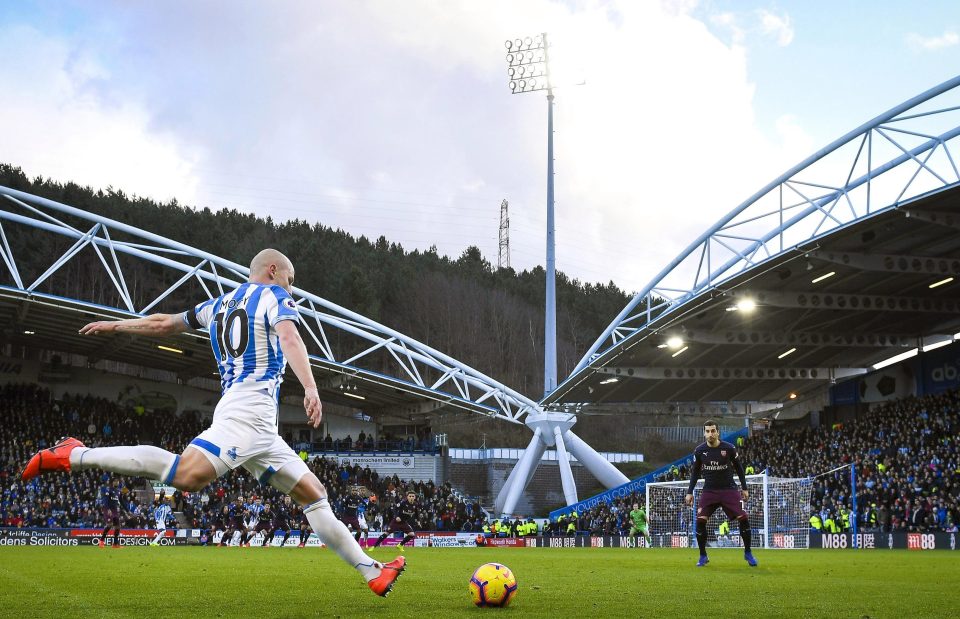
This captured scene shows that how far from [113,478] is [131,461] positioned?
36.8 metres

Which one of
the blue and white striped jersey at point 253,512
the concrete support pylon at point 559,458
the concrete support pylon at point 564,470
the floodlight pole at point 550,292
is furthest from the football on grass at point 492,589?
the concrete support pylon at point 559,458

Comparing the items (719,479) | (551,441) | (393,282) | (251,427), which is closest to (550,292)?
(551,441)

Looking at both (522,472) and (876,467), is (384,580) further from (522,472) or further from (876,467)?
(522,472)

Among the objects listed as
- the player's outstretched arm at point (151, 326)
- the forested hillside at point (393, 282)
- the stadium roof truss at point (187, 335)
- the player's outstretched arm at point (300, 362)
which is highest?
the forested hillside at point (393, 282)

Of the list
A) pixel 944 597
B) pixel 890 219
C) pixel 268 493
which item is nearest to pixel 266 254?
pixel 944 597

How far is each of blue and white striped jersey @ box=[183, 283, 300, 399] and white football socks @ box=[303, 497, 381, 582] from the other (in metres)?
0.88

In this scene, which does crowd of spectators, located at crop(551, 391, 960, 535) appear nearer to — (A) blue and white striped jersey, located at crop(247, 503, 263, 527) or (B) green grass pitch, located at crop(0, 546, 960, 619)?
(A) blue and white striped jersey, located at crop(247, 503, 263, 527)

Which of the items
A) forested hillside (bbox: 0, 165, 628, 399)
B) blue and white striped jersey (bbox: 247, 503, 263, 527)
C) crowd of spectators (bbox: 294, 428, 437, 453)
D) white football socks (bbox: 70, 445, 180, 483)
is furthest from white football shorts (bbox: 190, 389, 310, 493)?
forested hillside (bbox: 0, 165, 628, 399)

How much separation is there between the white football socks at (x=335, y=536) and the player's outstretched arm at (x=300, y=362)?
72 cm

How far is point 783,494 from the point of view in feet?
102

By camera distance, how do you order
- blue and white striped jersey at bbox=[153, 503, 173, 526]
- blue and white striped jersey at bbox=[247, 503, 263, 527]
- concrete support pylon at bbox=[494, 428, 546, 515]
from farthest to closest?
concrete support pylon at bbox=[494, 428, 546, 515]
blue and white striped jersey at bbox=[247, 503, 263, 527]
blue and white striped jersey at bbox=[153, 503, 173, 526]

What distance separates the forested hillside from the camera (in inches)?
2451

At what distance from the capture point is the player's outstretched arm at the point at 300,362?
19.5 feet

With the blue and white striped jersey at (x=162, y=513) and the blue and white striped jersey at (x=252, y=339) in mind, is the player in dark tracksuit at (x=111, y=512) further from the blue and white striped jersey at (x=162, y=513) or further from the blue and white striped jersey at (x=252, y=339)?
the blue and white striped jersey at (x=252, y=339)
